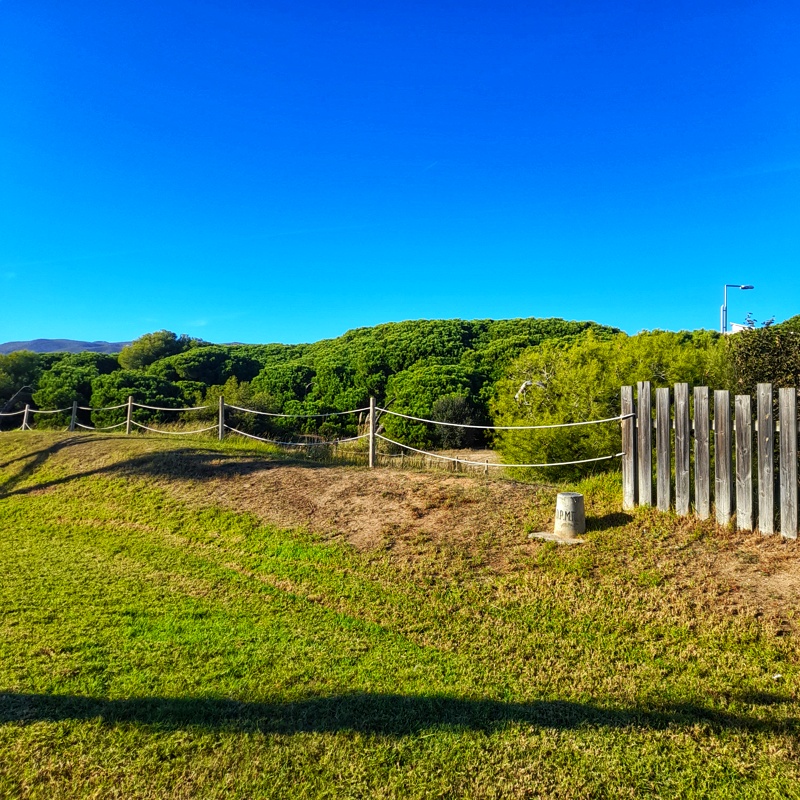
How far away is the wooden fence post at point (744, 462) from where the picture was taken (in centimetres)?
512

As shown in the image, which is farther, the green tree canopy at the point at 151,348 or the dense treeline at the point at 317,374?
the green tree canopy at the point at 151,348

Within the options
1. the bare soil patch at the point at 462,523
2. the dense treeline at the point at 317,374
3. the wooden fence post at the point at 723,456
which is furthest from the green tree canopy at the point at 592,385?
the dense treeline at the point at 317,374

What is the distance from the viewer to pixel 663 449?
5836mm

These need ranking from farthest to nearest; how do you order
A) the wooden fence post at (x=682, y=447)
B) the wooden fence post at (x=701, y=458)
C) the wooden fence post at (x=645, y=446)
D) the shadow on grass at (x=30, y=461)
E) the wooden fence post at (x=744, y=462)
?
1. the shadow on grass at (x=30, y=461)
2. the wooden fence post at (x=645, y=446)
3. the wooden fence post at (x=682, y=447)
4. the wooden fence post at (x=701, y=458)
5. the wooden fence post at (x=744, y=462)

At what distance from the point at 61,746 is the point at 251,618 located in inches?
72.7

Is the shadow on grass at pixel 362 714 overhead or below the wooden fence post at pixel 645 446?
below

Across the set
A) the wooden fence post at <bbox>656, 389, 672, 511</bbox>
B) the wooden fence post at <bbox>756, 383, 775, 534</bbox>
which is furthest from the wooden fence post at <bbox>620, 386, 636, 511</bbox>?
→ the wooden fence post at <bbox>756, 383, 775, 534</bbox>

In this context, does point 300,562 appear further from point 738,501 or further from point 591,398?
point 591,398

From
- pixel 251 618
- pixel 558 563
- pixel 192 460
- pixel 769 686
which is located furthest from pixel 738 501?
pixel 192 460

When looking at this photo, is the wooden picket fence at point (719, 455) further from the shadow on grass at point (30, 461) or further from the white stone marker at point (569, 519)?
the shadow on grass at point (30, 461)

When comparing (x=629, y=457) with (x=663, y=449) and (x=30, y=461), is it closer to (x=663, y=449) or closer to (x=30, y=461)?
(x=663, y=449)

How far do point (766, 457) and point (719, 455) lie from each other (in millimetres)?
405

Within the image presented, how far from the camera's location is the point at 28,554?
6.78m

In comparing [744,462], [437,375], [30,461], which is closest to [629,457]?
[744,462]
